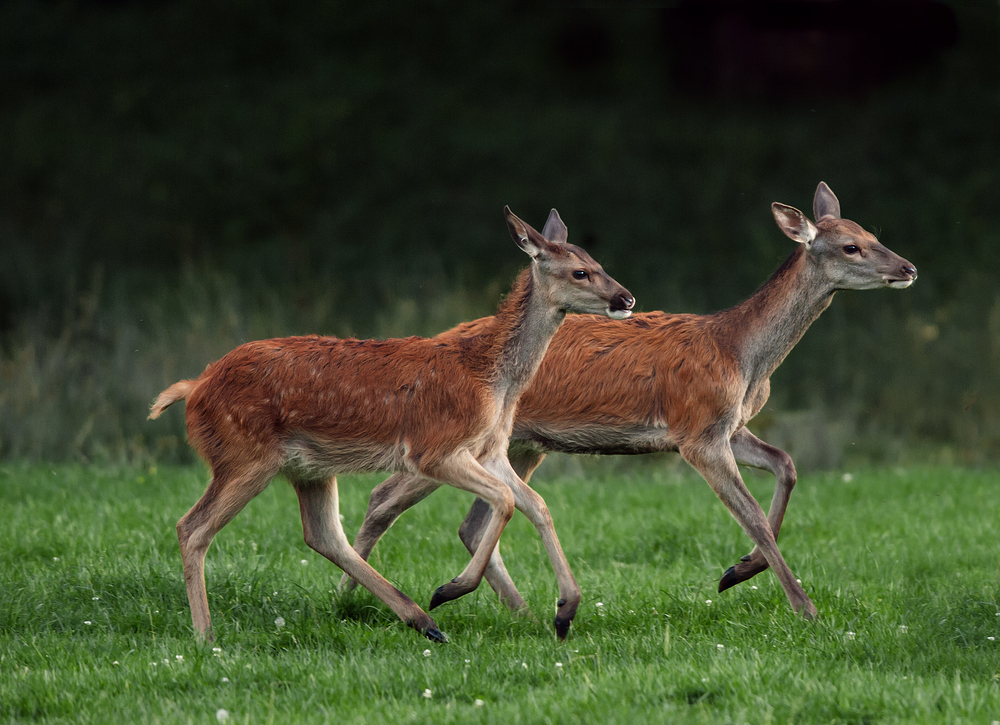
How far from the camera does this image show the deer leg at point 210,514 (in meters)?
6.45

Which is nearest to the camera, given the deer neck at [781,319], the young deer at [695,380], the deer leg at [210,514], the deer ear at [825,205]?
the deer leg at [210,514]

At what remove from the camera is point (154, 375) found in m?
13.5

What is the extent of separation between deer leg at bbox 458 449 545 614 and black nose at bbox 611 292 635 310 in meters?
1.29

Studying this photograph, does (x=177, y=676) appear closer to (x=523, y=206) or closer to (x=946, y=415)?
(x=946, y=415)

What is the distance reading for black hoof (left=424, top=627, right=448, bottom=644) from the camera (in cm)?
617

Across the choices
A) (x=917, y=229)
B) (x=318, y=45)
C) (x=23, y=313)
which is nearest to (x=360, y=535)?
(x=23, y=313)

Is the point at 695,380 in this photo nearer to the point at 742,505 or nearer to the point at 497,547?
the point at 742,505

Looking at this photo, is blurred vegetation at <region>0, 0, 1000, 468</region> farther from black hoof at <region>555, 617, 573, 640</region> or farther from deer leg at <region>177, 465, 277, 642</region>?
black hoof at <region>555, 617, 573, 640</region>

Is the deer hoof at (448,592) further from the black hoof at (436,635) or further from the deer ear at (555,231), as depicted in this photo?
the deer ear at (555,231)

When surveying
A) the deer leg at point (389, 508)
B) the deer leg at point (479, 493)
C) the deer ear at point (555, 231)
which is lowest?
the deer leg at point (389, 508)

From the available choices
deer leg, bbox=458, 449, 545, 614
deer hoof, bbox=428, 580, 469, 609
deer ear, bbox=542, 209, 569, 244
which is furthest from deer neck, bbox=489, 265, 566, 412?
deer hoof, bbox=428, 580, 469, 609

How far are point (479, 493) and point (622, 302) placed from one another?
120 cm

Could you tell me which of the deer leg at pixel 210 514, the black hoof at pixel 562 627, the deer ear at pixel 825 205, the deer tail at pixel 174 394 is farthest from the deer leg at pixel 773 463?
the deer tail at pixel 174 394

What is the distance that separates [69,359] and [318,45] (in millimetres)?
14713
